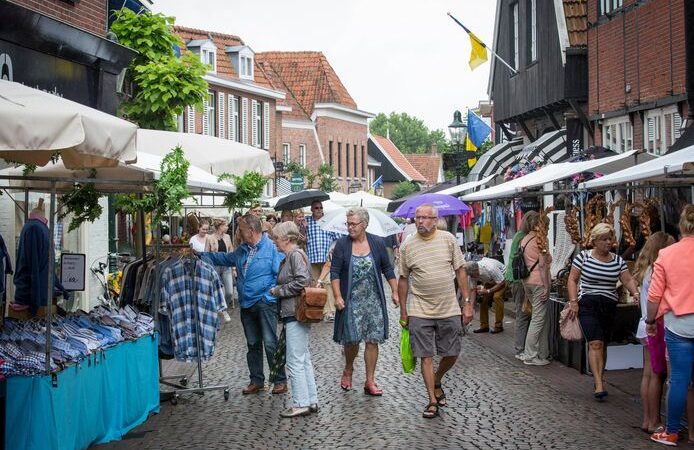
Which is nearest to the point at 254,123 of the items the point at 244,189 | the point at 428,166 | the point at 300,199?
the point at 300,199

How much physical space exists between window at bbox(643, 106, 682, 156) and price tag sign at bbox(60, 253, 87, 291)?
1126 cm

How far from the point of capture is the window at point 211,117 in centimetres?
4828

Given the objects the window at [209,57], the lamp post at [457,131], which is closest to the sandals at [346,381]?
the lamp post at [457,131]

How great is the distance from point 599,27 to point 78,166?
1636cm

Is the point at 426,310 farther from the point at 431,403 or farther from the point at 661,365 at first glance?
the point at 661,365

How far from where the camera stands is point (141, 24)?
20953 mm

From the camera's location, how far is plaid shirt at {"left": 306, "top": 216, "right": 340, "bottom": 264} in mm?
19141

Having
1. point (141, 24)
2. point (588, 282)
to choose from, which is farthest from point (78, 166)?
point (141, 24)

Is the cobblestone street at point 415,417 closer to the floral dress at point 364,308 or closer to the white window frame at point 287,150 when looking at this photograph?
the floral dress at point 364,308

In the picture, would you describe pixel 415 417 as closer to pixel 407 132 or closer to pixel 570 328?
pixel 570 328

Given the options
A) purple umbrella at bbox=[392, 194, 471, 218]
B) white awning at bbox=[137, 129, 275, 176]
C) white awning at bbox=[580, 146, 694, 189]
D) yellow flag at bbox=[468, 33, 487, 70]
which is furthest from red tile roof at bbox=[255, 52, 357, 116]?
white awning at bbox=[580, 146, 694, 189]

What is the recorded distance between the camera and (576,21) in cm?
2536

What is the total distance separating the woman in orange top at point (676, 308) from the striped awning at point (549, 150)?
610 inches

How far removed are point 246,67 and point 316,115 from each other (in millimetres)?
14168
